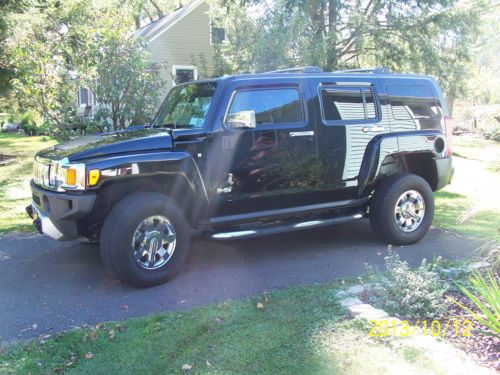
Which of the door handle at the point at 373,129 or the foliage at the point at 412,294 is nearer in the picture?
the foliage at the point at 412,294

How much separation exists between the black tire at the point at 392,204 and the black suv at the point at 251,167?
0.05 ft

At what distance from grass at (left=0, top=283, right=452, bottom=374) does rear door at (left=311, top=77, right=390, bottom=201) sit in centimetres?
190

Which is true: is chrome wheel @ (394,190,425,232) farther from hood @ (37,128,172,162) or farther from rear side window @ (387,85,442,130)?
hood @ (37,128,172,162)

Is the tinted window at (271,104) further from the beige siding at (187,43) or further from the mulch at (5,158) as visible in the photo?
the beige siding at (187,43)

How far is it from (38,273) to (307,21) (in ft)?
36.5

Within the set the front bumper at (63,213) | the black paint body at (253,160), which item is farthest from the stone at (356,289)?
the front bumper at (63,213)

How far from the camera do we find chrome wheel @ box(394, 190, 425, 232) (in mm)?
5953

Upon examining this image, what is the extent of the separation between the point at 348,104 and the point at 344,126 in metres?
0.30

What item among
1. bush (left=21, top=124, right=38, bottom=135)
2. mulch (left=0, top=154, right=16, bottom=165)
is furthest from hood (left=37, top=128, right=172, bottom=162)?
bush (left=21, top=124, right=38, bottom=135)

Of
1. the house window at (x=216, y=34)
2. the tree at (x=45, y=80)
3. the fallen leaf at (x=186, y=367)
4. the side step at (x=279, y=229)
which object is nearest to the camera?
the fallen leaf at (x=186, y=367)

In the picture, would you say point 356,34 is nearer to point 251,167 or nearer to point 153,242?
point 251,167

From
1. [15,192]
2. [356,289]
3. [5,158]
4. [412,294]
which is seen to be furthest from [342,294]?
[5,158]

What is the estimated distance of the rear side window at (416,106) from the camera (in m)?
5.95

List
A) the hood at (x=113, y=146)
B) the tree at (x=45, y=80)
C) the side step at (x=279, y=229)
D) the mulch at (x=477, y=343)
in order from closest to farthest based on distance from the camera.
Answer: the mulch at (x=477, y=343) < the hood at (x=113, y=146) < the side step at (x=279, y=229) < the tree at (x=45, y=80)
